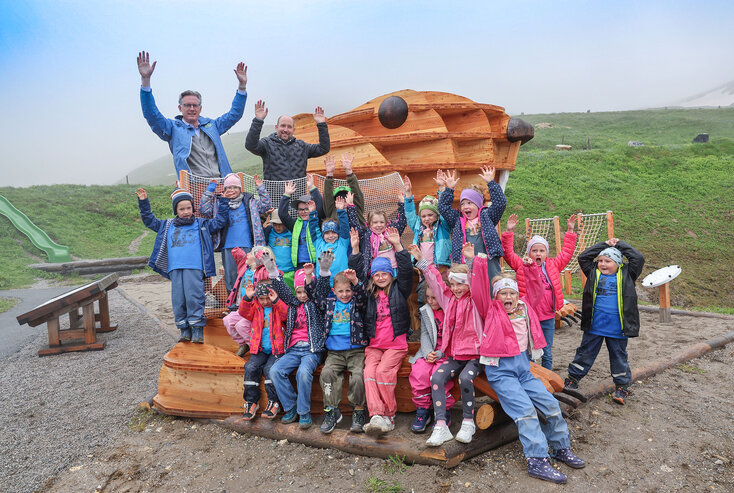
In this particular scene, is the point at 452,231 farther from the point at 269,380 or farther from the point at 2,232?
the point at 2,232

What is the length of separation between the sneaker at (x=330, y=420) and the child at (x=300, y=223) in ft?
5.53

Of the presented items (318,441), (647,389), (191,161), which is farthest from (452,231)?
(191,161)

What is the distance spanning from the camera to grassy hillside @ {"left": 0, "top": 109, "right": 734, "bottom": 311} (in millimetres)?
13031

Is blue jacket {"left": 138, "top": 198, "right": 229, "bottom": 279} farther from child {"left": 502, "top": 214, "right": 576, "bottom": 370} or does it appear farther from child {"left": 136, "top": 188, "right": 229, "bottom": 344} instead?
child {"left": 502, "top": 214, "right": 576, "bottom": 370}

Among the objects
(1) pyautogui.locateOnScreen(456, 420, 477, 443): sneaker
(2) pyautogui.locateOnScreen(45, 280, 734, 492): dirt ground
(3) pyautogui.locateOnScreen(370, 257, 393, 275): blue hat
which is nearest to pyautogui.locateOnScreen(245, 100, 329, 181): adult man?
(3) pyautogui.locateOnScreen(370, 257, 393, 275): blue hat

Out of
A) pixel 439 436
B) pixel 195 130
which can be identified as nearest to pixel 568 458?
pixel 439 436

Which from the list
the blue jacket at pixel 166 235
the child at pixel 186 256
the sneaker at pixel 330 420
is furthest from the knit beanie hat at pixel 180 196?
the sneaker at pixel 330 420

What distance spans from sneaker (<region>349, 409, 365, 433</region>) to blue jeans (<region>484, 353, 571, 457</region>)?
3.98 ft

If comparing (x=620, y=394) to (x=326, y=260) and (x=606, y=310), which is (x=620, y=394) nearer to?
(x=606, y=310)

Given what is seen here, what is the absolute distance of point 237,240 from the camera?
4.98 m

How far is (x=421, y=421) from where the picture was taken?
151 inches

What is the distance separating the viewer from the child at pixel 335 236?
4645 millimetres

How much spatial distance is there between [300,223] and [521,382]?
285 centimetres

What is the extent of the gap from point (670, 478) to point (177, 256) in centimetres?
492
